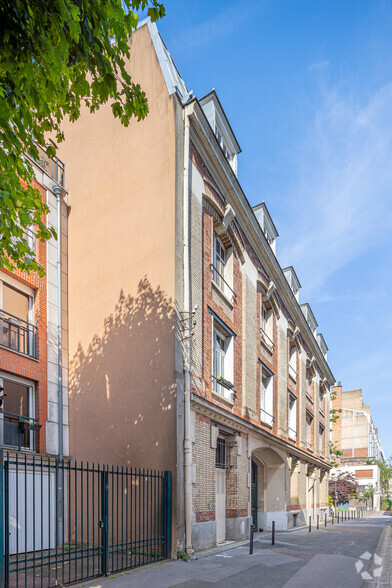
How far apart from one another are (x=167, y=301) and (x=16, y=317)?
13.3 ft

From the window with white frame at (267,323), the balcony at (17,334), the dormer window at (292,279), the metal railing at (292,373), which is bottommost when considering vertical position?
the metal railing at (292,373)

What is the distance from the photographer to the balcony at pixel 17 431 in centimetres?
1255

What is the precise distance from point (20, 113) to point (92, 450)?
32.0 ft

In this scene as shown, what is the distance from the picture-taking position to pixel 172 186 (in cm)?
1332

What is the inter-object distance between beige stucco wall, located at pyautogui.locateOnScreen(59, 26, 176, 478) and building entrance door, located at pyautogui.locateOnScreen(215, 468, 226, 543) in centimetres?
394

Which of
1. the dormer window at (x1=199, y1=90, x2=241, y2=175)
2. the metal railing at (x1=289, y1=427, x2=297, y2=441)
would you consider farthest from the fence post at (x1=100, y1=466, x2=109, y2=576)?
the metal railing at (x1=289, y1=427, x2=297, y2=441)

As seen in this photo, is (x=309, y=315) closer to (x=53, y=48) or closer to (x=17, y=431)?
(x=17, y=431)

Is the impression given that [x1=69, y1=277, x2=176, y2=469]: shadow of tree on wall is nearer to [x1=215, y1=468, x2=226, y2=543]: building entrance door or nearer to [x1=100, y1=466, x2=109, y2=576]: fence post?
[x1=100, y1=466, x2=109, y2=576]: fence post

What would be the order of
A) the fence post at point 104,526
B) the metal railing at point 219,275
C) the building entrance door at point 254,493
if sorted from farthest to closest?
the building entrance door at point 254,493 < the metal railing at point 219,275 < the fence post at point 104,526

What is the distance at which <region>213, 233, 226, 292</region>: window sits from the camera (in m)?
16.4

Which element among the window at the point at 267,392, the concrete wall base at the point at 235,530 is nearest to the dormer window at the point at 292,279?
the window at the point at 267,392

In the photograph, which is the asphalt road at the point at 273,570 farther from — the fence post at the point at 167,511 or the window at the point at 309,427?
the window at the point at 309,427

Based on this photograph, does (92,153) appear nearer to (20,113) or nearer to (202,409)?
(202,409)

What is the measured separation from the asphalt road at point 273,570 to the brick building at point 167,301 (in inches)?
42.0
